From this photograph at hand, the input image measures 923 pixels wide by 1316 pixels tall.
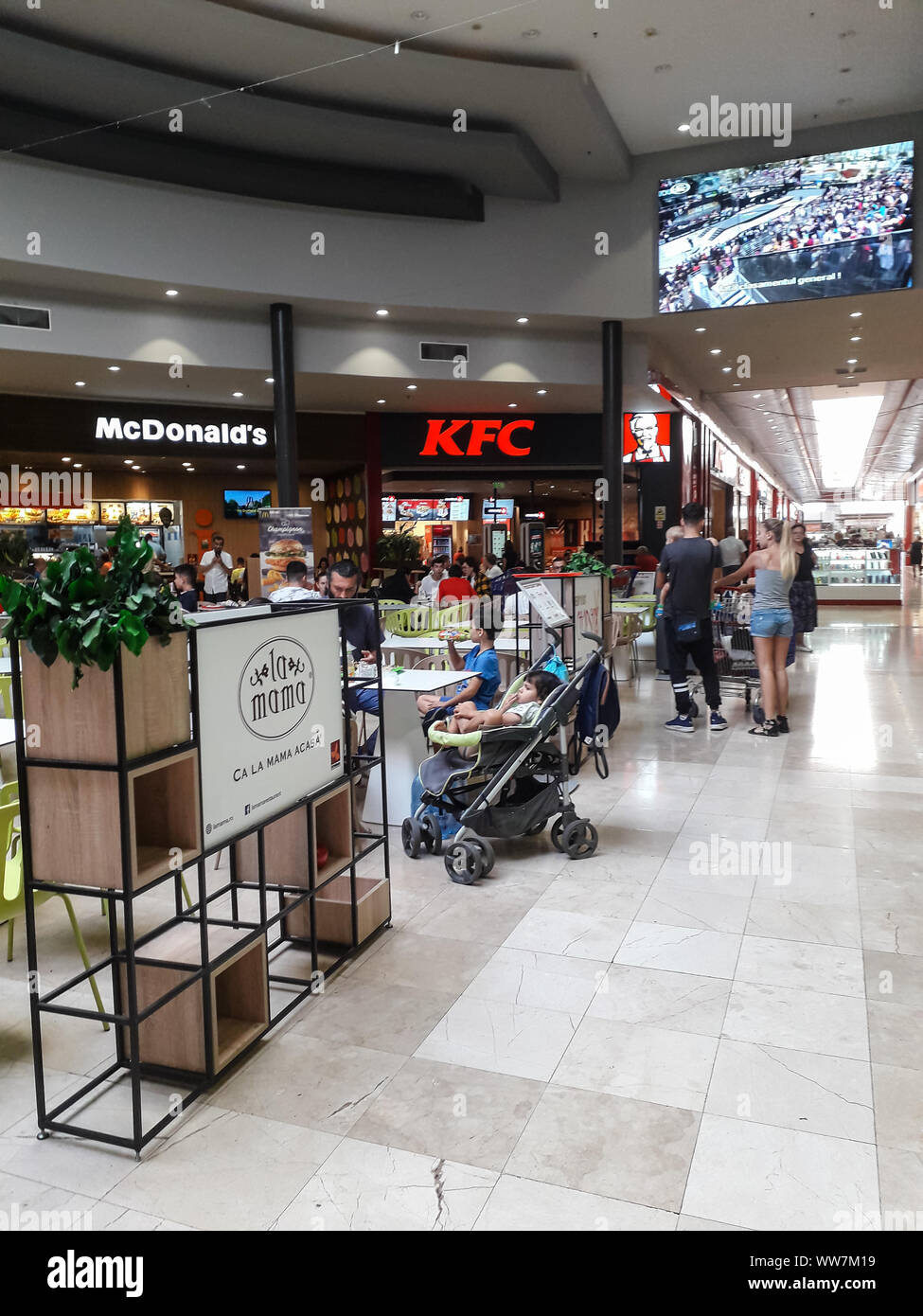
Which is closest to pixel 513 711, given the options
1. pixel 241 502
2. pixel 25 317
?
pixel 25 317

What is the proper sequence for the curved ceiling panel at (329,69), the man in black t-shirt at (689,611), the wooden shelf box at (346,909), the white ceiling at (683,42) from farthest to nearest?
1. the white ceiling at (683,42)
2. the curved ceiling panel at (329,69)
3. the man in black t-shirt at (689,611)
4. the wooden shelf box at (346,909)

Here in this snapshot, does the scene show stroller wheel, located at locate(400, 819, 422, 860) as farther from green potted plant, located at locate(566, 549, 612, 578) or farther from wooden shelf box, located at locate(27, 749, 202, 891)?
green potted plant, located at locate(566, 549, 612, 578)

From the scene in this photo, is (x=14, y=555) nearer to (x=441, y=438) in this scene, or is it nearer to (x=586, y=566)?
(x=441, y=438)

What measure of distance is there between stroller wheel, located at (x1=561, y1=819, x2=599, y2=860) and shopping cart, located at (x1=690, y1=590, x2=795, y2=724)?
3.45 meters

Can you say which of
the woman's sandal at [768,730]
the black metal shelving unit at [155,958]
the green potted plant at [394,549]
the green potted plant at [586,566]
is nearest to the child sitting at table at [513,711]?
the black metal shelving unit at [155,958]

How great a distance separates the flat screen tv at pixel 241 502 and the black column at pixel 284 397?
7.48 m

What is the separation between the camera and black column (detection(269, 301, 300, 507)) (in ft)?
34.9

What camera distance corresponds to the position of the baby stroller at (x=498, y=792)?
4.31m

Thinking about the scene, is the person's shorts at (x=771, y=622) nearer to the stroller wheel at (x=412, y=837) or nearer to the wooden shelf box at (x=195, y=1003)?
the stroller wheel at (x=412, y=837)

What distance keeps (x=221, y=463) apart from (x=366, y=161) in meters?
7.75

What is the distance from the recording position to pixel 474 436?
14977 mm

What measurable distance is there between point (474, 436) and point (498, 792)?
11359 mm

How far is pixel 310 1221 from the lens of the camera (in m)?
2.07

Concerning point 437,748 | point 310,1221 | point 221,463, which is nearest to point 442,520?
point 221,463
